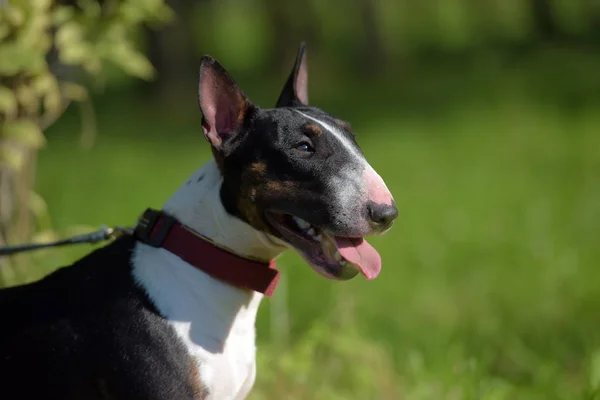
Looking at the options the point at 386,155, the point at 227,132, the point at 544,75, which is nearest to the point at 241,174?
the point at 227,132

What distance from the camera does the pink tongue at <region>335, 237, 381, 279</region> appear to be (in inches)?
103

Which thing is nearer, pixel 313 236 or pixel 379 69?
pixel 313 236

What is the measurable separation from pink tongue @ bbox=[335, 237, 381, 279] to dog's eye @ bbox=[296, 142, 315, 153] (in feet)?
0.87

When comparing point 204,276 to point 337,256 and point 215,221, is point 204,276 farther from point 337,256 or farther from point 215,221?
point 337,256

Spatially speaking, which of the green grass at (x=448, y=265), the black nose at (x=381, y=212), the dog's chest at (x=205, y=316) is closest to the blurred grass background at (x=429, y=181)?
the green grass at (x=448, y=265)

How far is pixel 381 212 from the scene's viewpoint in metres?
2.52

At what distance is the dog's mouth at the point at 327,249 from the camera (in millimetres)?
2615

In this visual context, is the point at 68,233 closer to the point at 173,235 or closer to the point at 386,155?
the point at 173,235

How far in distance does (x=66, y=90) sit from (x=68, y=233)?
0.66 metres

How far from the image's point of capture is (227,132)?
9.05 feet

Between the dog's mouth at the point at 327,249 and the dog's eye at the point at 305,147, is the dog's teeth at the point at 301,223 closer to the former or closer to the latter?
the dog's mouth at the point at 327,249

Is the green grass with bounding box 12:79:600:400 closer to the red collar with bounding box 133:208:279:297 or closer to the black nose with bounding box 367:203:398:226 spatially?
the red collar with bounding box 133:208:279:297

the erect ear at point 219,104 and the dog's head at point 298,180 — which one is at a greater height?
the erect ear at point 219,104

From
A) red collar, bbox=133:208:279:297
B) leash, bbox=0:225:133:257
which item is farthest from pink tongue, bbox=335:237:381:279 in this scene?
leash, bbox=0:225:133:257
